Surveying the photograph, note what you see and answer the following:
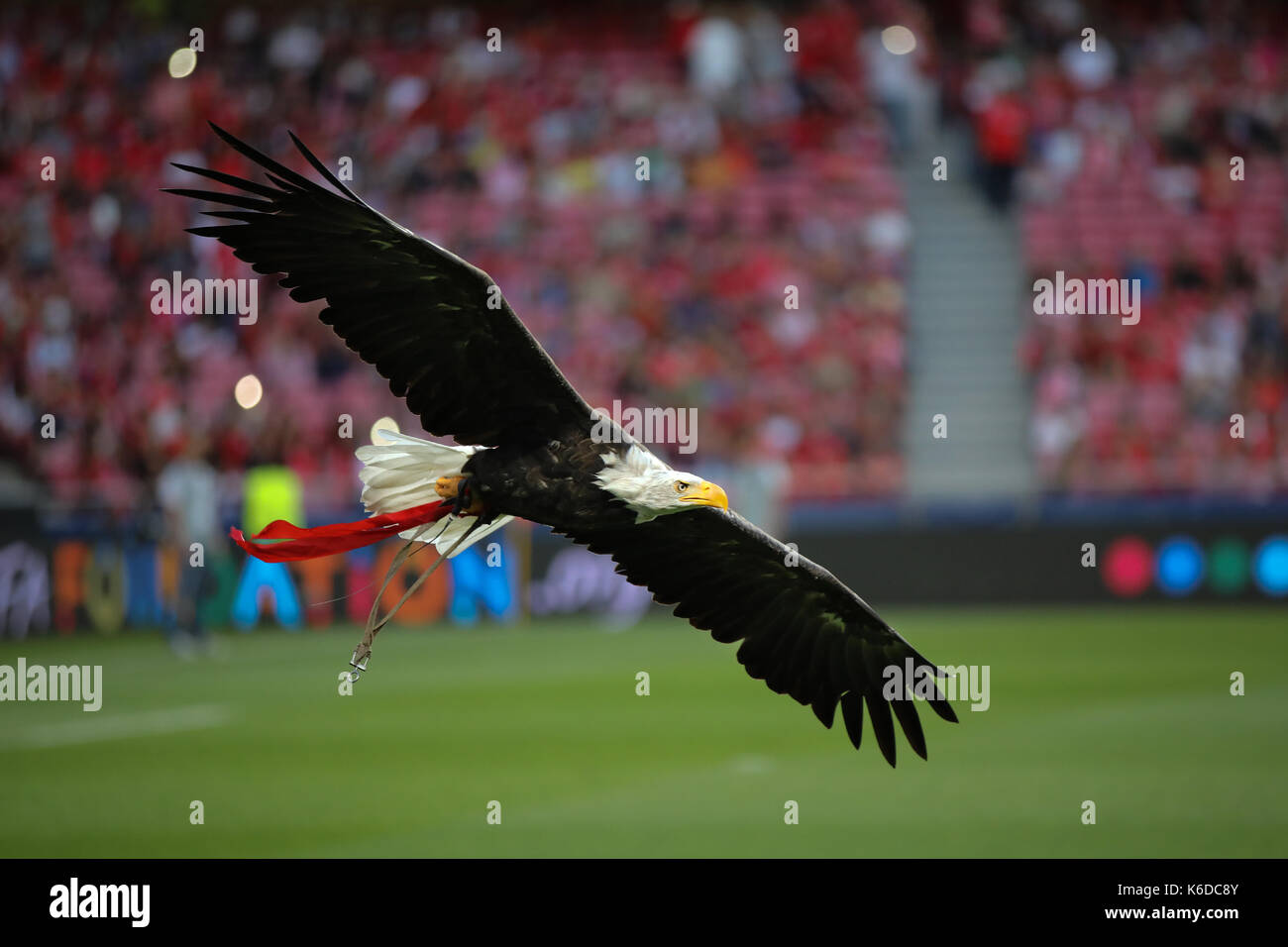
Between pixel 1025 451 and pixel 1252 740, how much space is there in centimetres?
1139

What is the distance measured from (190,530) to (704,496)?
467 inches

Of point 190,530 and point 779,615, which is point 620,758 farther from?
point 190,530

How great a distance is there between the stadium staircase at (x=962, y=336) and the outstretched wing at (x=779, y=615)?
1375 cm

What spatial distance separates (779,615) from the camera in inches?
371

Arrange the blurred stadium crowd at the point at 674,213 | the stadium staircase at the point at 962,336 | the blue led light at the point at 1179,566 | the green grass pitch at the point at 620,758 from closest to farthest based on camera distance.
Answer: the green grass pitch at the point at 620,758
the blue led light at the point at 1179,566
the blurred stadium crowd at the point at 674,213
the stadium staircase at the point at 962,336

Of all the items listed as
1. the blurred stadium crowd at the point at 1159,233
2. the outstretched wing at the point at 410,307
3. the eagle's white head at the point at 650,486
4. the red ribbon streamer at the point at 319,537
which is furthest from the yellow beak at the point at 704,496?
the blurred stadium crowd at the point at 1159,233

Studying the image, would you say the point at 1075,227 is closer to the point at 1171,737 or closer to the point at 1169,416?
the point at 1169,416

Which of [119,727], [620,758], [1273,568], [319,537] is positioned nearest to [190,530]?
[119,727]

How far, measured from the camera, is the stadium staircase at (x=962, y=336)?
2427cm

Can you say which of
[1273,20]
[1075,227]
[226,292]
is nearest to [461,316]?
[226,292]

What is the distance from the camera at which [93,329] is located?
24.5 metres

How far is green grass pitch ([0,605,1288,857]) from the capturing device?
1030 centimetres

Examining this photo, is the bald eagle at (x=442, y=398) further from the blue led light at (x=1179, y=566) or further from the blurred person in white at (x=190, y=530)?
the blue led light at (x=1179, y=566)

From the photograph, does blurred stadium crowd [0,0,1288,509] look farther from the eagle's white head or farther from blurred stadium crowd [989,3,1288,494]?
the eagle's white head
